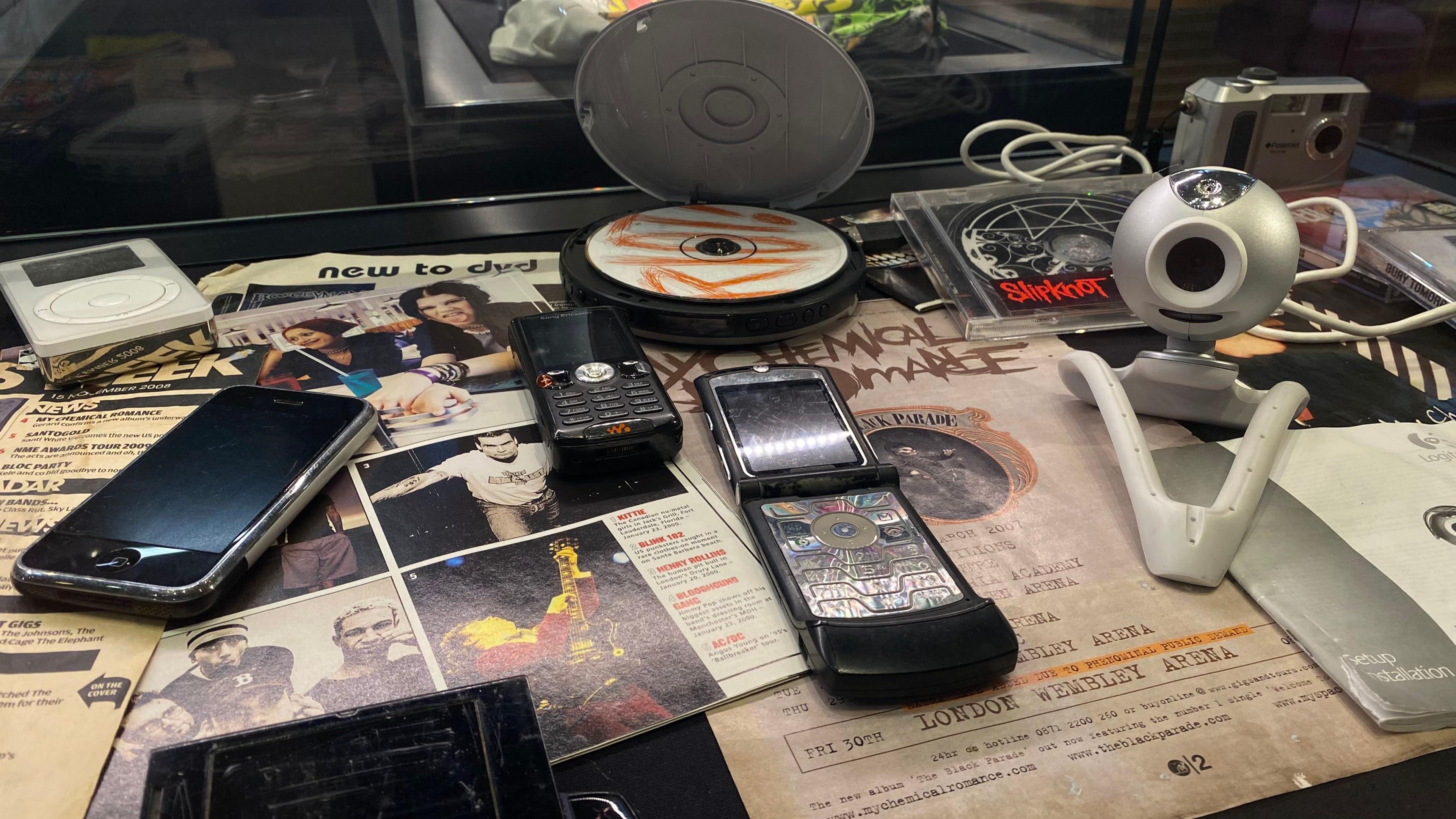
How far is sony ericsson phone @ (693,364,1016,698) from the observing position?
0.44 metres

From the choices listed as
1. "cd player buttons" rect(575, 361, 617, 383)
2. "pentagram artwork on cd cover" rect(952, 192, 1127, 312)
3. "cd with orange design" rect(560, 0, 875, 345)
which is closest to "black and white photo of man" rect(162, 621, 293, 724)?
"cd player buttons" rect(575, 361, 617, 383)

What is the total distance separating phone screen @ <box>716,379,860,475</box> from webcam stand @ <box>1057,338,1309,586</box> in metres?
0.17

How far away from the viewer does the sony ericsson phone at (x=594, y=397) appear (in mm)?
586

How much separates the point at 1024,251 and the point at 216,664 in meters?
0.67

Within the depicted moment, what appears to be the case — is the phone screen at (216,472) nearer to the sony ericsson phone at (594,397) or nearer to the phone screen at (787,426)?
the sony ericsson phone at (594,397)

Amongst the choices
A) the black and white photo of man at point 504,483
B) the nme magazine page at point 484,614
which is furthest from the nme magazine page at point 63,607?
the black and white photo of man at point 504,483

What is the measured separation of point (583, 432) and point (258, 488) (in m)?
0.18

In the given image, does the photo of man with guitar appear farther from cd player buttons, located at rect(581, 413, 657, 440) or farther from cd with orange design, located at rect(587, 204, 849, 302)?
cd with orange design, located at rect(587, 204, 849, 302)

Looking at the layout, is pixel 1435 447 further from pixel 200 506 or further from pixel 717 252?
pixel 200 506

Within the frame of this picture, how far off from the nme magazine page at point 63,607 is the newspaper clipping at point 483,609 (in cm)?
1

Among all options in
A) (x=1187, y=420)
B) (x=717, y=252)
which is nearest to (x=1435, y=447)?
(x=1187, y=420)

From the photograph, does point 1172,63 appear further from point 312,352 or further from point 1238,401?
point 312,352

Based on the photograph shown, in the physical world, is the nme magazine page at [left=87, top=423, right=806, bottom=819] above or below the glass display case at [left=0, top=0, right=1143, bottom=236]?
below

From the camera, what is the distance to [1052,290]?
31.3 inches
